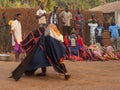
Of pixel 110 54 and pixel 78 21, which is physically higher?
pixel 78 21

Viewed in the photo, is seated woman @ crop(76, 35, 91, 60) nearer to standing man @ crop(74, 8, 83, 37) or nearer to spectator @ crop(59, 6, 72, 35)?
spectator @ crop(59, 6, 72, 35)

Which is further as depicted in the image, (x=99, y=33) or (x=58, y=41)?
(x=99, y=33)

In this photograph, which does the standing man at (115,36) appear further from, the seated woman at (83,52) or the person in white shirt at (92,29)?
the seated woman at (83,52)

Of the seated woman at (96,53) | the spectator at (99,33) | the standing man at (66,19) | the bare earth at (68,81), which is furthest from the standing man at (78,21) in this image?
the bare earth at (68,81)

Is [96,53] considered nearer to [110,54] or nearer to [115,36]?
[110,54]

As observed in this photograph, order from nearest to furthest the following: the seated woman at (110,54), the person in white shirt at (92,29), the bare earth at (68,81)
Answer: the bare earth at (68,81) < the seated woman at (110,54) < the person in white shirt at (92,29)

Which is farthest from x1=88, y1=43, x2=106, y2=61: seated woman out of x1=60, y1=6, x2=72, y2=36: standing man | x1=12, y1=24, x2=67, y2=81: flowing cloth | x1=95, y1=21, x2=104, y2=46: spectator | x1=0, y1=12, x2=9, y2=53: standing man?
x1=12, y1=24, x2=67, y2=81: flowing cloth

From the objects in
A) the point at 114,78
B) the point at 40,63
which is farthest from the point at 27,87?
the point at 114,78

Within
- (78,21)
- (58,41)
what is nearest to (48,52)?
(58,41)

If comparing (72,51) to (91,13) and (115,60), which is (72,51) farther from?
(91,13)

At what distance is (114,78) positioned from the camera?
34.6ft

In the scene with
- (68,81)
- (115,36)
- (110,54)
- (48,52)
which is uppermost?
(48,52)

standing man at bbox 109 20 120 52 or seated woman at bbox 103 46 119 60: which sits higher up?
standing man at bbox 109 20 120 52

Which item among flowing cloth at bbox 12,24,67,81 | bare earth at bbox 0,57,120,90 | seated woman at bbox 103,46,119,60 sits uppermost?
flowing cloth at bbox 12,24,67,81
